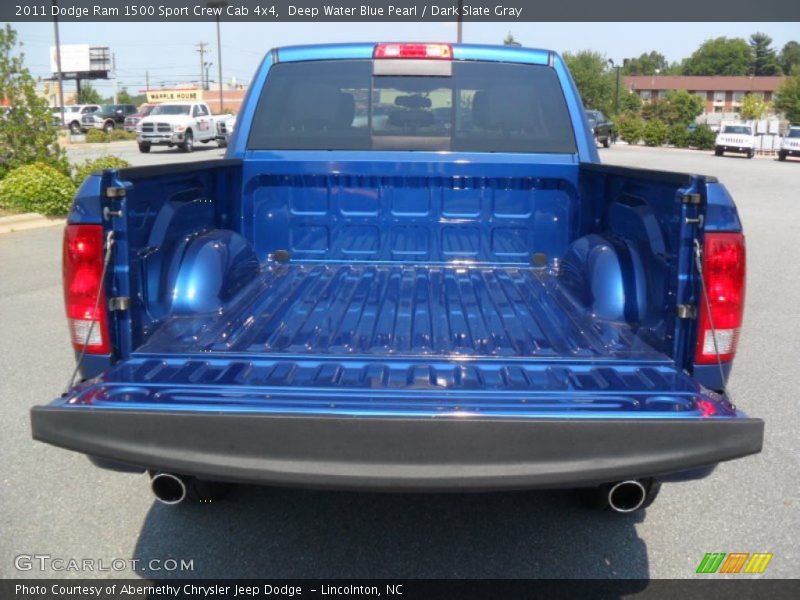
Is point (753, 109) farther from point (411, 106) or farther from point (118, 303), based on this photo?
point (118, 303)

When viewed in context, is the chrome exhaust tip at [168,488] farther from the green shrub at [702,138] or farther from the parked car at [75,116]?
the green shrub at [702,138]

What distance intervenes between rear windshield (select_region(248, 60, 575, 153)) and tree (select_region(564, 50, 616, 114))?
242 ft

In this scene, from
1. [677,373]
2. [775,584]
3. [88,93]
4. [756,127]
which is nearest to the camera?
[677,373]

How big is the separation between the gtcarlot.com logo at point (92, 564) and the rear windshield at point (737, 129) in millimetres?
42453

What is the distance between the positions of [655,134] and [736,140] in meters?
12.9

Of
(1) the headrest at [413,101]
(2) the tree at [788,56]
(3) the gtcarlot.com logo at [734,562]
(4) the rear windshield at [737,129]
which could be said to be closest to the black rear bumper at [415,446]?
(3) the gtcarlot.com logo at [734,562]

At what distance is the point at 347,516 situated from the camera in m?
3.69

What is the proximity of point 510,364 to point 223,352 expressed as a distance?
1053 mm

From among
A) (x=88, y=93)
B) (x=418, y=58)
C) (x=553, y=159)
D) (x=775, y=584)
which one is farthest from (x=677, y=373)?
(x=88, y=93)

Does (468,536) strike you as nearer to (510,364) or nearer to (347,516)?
(347,516)

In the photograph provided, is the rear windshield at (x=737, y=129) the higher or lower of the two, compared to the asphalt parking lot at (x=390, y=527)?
higher

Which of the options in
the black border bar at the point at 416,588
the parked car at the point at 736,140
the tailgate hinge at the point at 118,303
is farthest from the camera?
the parked car at the point at 736,140

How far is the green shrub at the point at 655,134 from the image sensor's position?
173 ft

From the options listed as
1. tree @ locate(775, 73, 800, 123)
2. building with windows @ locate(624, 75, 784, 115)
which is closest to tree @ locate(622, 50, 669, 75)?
building with windows @ locate(624, 75, 784, 115)
